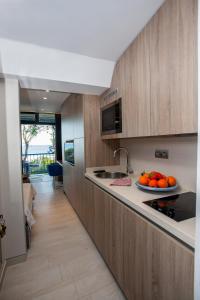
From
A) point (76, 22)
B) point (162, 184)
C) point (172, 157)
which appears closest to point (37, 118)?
point (76, 22)

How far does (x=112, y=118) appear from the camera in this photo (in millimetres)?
1919

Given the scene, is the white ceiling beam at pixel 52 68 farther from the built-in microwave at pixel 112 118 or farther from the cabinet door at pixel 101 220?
the cabinet door at pixel 101 220

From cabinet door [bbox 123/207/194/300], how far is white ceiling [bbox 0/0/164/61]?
1.52 metres

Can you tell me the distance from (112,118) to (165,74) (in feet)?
2.91

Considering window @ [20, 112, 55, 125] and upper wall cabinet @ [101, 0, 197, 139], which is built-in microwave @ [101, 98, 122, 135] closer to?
upper wall cabinet @ [101, 0, 197, 139]

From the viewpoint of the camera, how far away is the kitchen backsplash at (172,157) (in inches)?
54.7

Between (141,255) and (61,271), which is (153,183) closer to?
(141,255)

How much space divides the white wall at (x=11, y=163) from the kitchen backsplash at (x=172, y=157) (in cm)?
150

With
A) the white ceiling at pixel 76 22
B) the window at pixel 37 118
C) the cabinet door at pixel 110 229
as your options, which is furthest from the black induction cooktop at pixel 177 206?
the window at pixel 37 118

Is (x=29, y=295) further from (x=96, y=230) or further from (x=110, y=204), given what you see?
(x=110, y=204)

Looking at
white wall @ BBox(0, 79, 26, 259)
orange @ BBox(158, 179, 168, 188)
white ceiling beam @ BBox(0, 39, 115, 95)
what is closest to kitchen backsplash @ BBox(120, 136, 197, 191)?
orange @ BBox(158, 179, 168, 188)

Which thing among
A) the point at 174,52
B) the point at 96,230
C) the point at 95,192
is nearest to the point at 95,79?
the point at 174,52

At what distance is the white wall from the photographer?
169 cm

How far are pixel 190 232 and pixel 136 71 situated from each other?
1339mm
